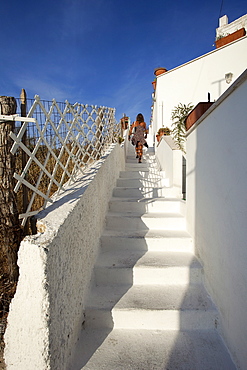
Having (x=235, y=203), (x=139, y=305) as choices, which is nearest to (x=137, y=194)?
(x=139, y=305)

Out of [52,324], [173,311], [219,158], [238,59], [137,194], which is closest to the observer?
[52,324]

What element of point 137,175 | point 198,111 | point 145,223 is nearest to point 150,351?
point 145,223

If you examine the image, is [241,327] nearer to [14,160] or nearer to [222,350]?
[222,350]

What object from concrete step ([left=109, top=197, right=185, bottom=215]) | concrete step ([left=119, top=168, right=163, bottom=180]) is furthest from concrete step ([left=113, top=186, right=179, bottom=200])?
concrete step ([left=119, top=168, right=163, bottom=180])

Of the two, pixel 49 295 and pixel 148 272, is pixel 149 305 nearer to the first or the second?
pixel 148 272

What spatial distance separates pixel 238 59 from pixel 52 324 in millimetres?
9552

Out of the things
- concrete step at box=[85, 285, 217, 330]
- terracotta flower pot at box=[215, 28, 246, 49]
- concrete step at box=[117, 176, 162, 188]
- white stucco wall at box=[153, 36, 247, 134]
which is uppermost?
terracotta flower pot at box=[215, 28, 246, 49]

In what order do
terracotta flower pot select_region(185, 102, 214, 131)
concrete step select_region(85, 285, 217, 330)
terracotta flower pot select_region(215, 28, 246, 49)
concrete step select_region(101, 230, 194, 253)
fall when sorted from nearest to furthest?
concrete step select_region(85, 285, 217, 330)
terracotta flower pot select_region(185, 102, 214, 131)
concrete step select_region(101, 230, 194, 253)
terracotta flower pot select_region(215, 28, 246, 49)

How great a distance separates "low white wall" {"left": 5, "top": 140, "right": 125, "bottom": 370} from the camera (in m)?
1.41

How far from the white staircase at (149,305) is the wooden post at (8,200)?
98cm

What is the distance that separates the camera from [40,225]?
167 centimetres

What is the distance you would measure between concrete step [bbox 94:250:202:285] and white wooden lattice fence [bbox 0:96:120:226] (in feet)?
3.66

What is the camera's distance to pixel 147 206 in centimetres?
367

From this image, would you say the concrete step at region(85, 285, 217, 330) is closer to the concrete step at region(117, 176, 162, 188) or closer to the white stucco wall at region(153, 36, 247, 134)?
the concrete step at region(117, 176, 162, 188)
